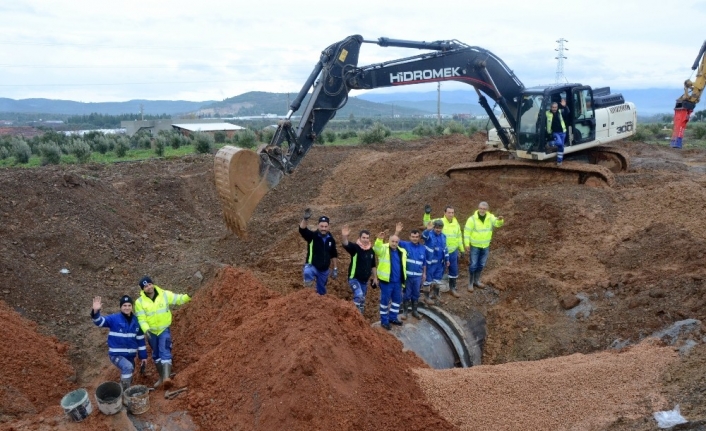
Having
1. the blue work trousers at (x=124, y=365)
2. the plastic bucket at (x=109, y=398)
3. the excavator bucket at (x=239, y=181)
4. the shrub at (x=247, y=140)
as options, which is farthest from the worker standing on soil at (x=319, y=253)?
the shrub at (x=247, y=140)

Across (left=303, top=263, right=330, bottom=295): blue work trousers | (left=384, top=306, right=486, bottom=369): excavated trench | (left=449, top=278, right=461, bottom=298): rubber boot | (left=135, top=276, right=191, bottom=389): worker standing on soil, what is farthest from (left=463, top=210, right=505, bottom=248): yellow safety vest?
(left=135, top=276, right=191, bottom=389): worker standing on soil

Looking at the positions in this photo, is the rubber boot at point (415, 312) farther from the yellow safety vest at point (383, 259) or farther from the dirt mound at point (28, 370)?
the dirt mound at point (28, 370)

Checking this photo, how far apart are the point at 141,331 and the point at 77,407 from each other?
1457 millimetres

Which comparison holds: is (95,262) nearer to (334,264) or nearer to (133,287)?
(133,287)

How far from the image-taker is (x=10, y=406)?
602 centimetres

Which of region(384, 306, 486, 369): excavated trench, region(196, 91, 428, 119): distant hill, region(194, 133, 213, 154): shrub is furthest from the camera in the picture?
region(196, 91, 428, 119): distant hill

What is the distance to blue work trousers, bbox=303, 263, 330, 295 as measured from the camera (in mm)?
8031

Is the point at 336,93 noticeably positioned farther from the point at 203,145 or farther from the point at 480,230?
the point at 203,145

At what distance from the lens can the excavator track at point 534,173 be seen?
12.6 meters

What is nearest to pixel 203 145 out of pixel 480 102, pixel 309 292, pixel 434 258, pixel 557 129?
pixel 480 102

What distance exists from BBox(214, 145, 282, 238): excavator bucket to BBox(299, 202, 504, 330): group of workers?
4.29 feet

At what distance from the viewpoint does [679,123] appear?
821 inches

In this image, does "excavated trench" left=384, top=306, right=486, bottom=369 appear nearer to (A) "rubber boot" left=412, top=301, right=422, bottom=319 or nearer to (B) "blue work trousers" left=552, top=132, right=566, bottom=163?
(A) "rubber boot" left=412, top=301, right=422, bottom=319

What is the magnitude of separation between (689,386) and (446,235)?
410 cm
